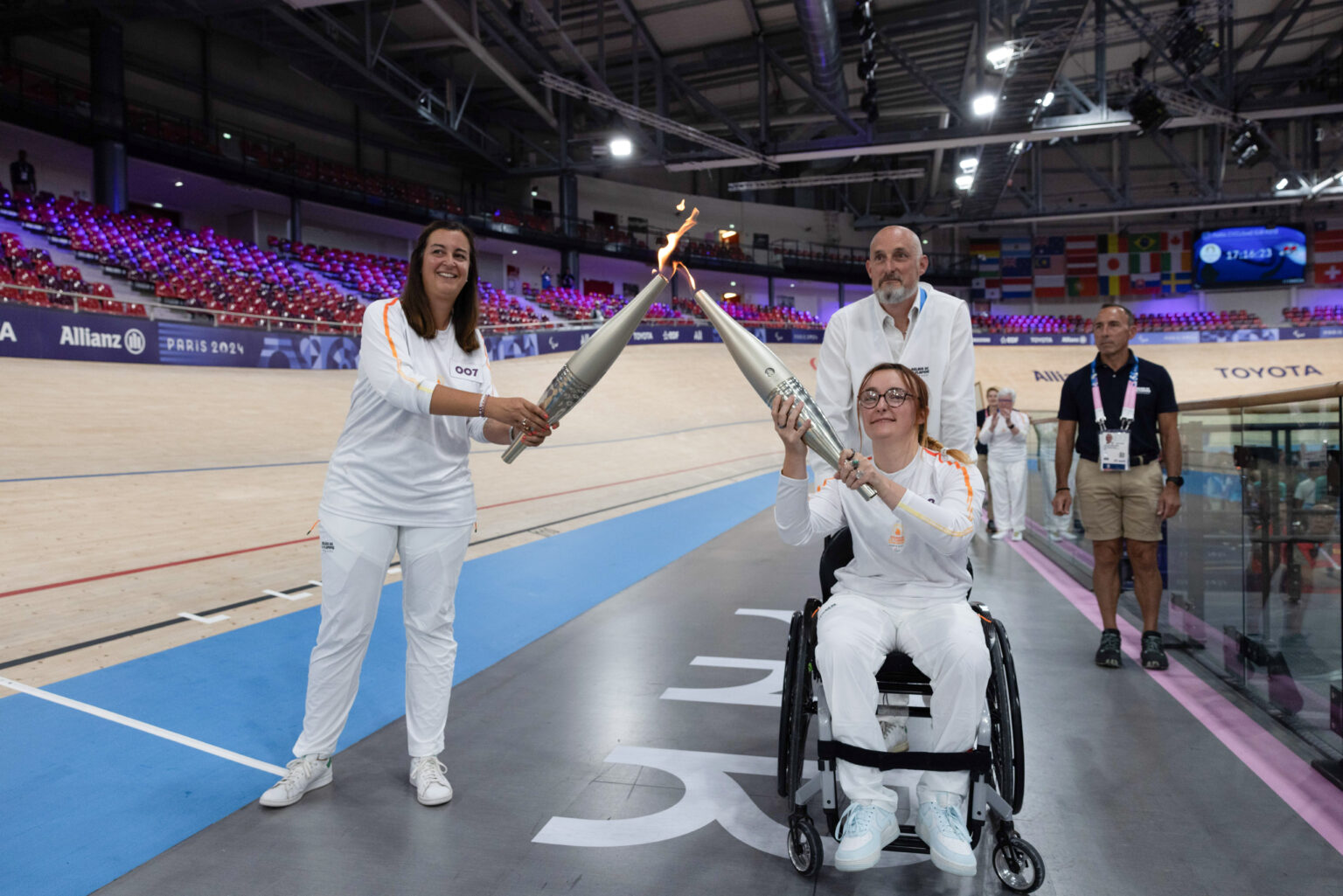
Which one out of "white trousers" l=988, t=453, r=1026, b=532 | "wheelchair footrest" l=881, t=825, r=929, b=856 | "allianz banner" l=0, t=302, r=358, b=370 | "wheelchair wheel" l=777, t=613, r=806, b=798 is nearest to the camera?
"wheelchair footrest" l=881, t=825, r=929, b=856

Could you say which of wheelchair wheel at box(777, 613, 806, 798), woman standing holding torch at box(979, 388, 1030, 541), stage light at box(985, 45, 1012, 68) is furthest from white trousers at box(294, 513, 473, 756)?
stage light at box(985, 45, 1012, 68)

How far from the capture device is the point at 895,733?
6.72ft

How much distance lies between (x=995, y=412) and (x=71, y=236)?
16.0m

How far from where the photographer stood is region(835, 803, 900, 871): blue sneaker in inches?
69.2

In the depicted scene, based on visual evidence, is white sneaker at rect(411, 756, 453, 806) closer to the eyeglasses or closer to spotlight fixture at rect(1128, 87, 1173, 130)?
the eyeglasses

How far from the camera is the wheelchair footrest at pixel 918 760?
1821 millimetres

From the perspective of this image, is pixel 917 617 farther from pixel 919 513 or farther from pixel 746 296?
pixel 746 296

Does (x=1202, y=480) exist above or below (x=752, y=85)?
below

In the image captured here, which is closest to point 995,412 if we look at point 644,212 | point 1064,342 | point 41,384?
point 41,384

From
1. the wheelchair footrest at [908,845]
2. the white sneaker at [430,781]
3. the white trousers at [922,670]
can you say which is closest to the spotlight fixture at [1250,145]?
the white trousers at [922,670]

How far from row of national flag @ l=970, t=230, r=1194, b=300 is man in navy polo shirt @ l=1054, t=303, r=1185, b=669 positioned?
1426 inches

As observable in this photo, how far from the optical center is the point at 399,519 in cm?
233

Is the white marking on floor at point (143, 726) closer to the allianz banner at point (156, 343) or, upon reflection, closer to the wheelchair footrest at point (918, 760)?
the wheelchair footrest at point (918, 760)

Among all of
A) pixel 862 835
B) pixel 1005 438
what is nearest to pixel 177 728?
pixel 862 835
